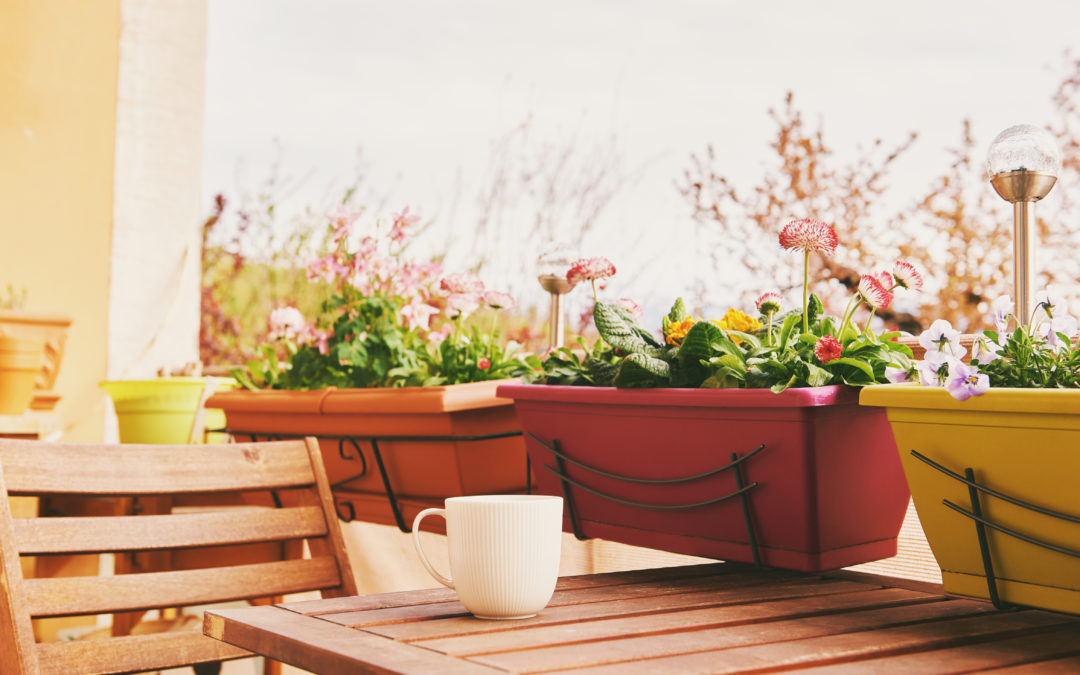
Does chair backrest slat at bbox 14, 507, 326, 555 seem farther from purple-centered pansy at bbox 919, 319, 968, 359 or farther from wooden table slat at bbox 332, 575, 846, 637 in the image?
purple-centered pansy at bbox 919, 319, 968, 359

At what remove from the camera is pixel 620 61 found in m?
4.45

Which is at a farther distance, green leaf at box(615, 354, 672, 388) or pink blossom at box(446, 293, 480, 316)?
pink blossom at box(446, 293, 480, 316)

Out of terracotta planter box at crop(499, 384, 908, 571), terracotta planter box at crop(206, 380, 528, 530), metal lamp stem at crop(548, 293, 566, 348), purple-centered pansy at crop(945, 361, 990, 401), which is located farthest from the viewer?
metal lamp stem at crop(548, 293, 566, 348)

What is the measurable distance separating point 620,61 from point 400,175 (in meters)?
1.19

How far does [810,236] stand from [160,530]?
2.66ft

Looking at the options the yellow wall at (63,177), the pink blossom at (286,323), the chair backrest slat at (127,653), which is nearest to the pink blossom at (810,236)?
the chair backrest slat at (127,653)

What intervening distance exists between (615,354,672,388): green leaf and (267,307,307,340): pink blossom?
102cm

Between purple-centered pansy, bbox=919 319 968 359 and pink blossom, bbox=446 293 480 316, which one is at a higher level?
pink blossom, bbox=446 293 480 316

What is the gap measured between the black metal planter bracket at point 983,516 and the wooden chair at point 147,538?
75 cm

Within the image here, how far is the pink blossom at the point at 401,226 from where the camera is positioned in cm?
165

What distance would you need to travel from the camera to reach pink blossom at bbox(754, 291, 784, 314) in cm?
95

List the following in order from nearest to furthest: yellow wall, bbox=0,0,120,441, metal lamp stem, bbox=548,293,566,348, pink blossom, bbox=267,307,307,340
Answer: metal lamp stem, bbox=548,293,566,348
pink blossom, bbox=267,307,307,340
yellow wall, bbox=0,0,120,441

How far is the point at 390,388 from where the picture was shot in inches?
54.2

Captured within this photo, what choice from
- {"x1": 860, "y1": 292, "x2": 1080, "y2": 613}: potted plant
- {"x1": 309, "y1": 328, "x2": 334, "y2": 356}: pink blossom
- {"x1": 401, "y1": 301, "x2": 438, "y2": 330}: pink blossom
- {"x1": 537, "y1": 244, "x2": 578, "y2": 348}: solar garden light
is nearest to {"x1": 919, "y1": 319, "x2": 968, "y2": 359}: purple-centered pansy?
{"x1": 860, "y1": 292, "x2": 1080, "y2": 613}: potted plant
